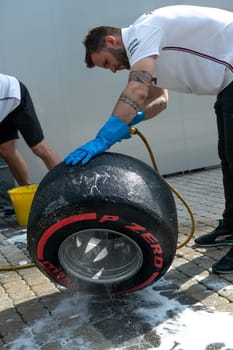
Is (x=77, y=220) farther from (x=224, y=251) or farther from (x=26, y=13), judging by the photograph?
(x=26, y=13)

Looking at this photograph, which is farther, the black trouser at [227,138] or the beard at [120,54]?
the black trouser at [227,138]

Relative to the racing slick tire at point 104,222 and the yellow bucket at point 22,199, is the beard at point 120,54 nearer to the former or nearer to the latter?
the racing slick tire at point 104,222

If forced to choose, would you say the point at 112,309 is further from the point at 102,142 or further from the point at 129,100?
the point at 129,100

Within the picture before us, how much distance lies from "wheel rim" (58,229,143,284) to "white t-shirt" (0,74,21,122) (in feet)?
6.03

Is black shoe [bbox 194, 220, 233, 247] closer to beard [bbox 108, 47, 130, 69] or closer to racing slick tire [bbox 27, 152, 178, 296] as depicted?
racing slick tire [bbox 27, 152, 178, 296]

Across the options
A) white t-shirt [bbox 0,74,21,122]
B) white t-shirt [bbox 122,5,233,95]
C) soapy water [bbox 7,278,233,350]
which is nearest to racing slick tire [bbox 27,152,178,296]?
soapy water [bbox 7,278,233,350]

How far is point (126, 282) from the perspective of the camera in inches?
96.6

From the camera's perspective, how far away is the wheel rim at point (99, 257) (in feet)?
8.02

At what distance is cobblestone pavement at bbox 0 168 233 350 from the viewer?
7.33 feet

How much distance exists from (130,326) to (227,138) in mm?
1317

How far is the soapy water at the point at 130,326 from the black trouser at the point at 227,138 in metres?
0.95

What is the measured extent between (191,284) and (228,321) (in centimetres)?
48

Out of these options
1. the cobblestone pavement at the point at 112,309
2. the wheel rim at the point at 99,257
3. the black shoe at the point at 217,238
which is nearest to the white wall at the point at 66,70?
the cobblestone pavement at the point at 112,309

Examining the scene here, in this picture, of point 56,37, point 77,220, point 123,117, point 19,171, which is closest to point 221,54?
point 123,117
